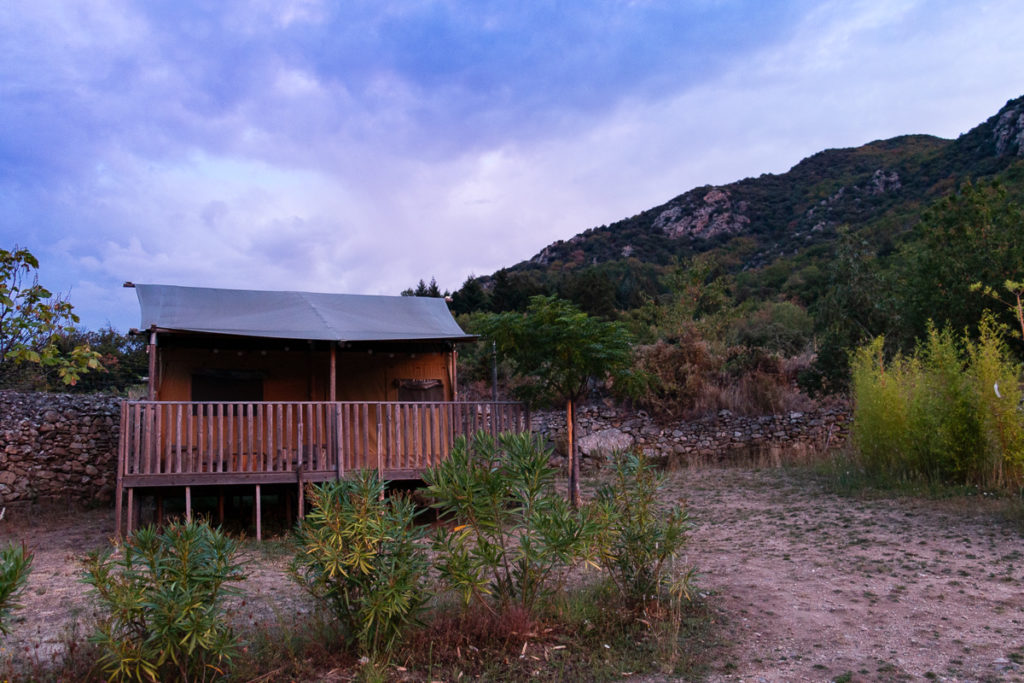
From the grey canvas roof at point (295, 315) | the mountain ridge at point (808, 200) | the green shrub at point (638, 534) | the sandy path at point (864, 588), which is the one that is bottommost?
the sandy path at point (864, 588)

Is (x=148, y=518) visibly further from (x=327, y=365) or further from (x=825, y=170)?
(x=825, y=170)

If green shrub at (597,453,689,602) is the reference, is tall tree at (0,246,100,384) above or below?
above

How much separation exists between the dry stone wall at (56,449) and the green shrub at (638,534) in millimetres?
10589

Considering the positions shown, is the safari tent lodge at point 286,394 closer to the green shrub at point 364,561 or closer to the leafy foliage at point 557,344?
the leafy foliage at point 557,344

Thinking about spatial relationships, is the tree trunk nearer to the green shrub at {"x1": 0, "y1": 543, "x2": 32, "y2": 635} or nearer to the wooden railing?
the wooden railing

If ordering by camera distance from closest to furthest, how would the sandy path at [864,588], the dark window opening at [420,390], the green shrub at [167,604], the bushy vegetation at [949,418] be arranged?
the green shrub at [167,604]
the sandy path at [864,588]
the bushy vegetation at [949,418]
the dark window opening at [420,390]

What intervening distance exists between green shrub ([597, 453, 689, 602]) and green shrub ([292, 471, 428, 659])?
1.55 metres

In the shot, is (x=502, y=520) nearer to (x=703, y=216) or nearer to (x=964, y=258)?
(x=964, y=258)

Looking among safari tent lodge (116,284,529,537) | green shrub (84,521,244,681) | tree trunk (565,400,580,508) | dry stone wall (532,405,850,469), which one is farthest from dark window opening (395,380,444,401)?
green shrub (84,521,244,681)

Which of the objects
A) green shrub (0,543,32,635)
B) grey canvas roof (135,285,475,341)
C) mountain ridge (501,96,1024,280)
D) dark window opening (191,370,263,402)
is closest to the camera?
green shrub (0,543,32,635)

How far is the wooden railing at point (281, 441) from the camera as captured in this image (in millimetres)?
8953

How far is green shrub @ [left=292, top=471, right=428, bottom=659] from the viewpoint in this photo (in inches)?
163

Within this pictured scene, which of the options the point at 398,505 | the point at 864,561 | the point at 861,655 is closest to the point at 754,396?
the point at 864,561

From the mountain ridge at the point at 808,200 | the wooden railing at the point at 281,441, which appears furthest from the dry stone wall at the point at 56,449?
the mountain ridge at the point at 808,200
